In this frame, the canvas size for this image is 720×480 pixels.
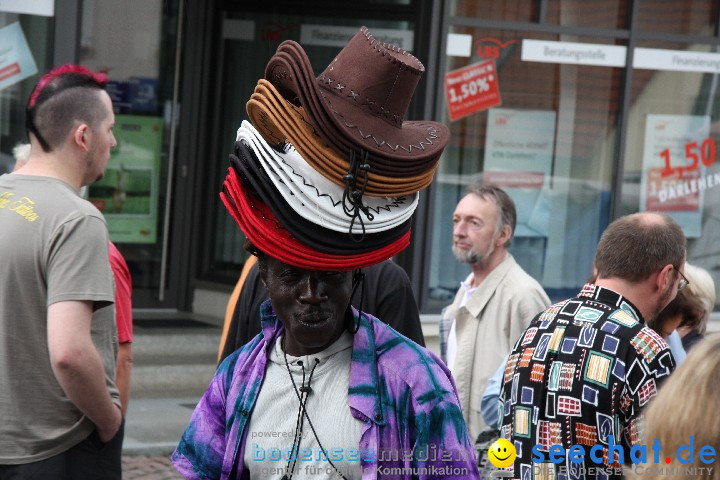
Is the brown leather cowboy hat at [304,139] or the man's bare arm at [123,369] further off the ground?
the brown leather cowboy hat at [304,139]

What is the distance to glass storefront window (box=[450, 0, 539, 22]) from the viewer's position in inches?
345

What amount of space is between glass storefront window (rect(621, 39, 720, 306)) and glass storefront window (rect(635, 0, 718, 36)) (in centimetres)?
15

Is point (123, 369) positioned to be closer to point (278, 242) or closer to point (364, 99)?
point (278, 242)

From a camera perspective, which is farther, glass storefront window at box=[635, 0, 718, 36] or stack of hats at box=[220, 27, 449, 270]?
glass storefront window at box=[635, 0, 718, 36]

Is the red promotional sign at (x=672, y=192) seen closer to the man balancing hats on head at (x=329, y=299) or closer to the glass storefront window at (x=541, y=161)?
the glass storefront window at (x=541, y=161)

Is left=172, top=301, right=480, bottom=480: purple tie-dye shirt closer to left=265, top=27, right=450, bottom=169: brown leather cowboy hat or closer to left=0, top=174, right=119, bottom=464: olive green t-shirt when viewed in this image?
left=265, top=27, right=450, bottom=169: brown leather cowboy hat

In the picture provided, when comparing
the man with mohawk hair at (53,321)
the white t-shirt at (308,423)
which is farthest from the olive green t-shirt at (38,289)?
the white t-shirt at (308,423)

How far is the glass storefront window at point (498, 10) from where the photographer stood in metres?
8.77

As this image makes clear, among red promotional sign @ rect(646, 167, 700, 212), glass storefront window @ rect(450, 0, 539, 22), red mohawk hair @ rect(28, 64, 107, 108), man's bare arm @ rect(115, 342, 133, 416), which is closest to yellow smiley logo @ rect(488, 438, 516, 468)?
man's bare arm @ rect(115, 342, 133, 416)

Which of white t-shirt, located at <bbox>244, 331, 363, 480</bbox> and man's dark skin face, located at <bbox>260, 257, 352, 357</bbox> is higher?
man's dark skin face, located at <bbox>260, 257, 352, 357</bbox>

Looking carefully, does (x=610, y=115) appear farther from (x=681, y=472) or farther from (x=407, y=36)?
(x=681, y=472)

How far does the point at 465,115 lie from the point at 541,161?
86 centimetres

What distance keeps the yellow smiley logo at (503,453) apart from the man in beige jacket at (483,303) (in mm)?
1353

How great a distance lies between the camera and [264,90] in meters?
2.62
